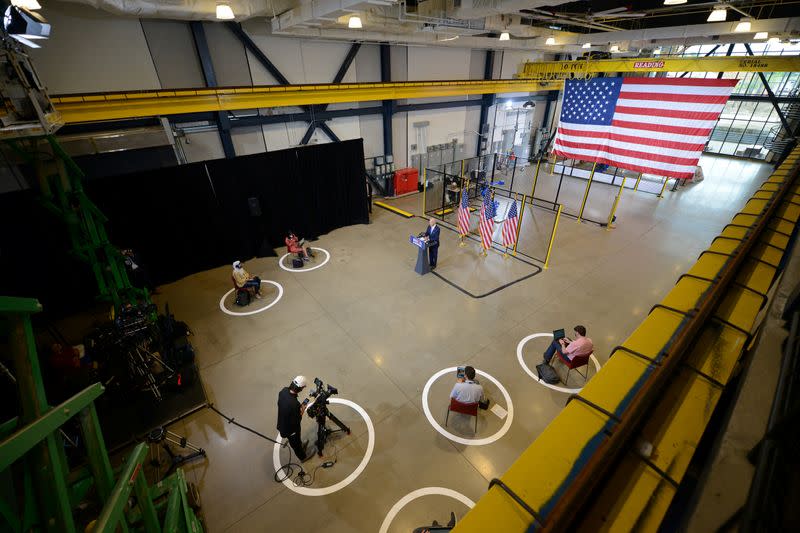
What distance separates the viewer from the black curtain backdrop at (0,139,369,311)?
818 cm

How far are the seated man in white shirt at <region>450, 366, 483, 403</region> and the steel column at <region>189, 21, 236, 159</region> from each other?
36.8 feet

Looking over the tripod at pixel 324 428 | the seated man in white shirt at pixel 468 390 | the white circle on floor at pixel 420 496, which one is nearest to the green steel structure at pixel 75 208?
the tripod at pixel 324 428

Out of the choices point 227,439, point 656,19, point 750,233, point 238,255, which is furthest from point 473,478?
point 656,19

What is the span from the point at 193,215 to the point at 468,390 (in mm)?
9643

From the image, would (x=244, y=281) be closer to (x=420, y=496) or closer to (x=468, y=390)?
(x=468, y=390)

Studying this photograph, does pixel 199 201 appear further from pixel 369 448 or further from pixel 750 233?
pixel 750 233

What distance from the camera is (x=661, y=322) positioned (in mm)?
2848

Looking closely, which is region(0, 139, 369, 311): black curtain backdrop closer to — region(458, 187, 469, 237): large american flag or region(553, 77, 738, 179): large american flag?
region(458, 187, 469, 237): large american flag

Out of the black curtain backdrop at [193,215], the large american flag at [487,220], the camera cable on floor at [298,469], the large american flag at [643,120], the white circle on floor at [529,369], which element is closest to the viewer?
the camera cable on floor at [298,469]

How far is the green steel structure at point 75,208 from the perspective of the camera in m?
6.03

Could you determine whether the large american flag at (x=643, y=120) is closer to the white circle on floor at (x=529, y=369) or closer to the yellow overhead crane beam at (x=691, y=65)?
the yellow overhead crane beam at (x=691, y=65)

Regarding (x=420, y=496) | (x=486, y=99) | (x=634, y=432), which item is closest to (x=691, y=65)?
(x=486, y=99)

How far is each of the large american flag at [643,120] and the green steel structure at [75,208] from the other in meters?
13.9

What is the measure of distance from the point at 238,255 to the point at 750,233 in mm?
12277
